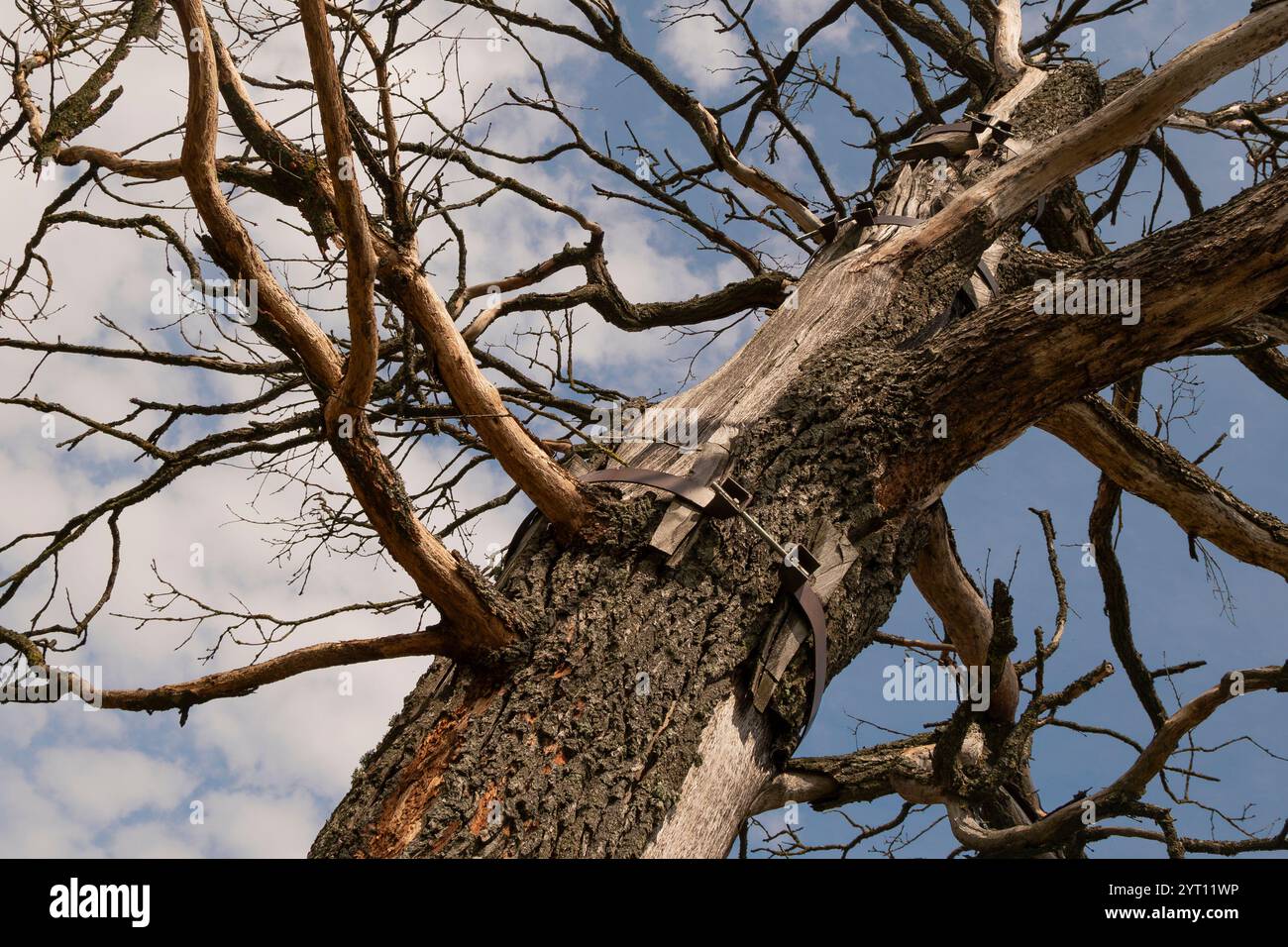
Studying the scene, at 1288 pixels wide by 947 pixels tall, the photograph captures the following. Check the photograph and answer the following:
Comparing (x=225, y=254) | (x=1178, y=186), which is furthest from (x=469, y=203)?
(x=1178, y=186)

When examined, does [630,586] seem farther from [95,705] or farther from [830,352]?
[95,705]

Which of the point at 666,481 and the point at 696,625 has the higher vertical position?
the point at 666,481

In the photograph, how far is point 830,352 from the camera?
2.78 metres

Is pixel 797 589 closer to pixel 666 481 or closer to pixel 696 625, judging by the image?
pixel 696 625

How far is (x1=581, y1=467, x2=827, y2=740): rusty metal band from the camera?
7.69ft

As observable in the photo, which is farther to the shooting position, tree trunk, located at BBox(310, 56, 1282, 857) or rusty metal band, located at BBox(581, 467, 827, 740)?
rusty metal band, located at BBox(581, 467, 827, 740)

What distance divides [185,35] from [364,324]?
2.18ft

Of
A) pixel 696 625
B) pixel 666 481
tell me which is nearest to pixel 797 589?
pixel 696 625

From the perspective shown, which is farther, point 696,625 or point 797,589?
point 797,589

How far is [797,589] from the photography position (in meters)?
2.37

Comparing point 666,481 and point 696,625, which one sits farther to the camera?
point 666,481

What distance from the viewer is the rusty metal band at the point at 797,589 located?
2344mm

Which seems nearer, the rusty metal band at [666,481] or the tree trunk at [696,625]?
the tree trunk at [696,625]

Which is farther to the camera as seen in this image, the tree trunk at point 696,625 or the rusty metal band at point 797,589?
the rusty metal band at point 797,589
